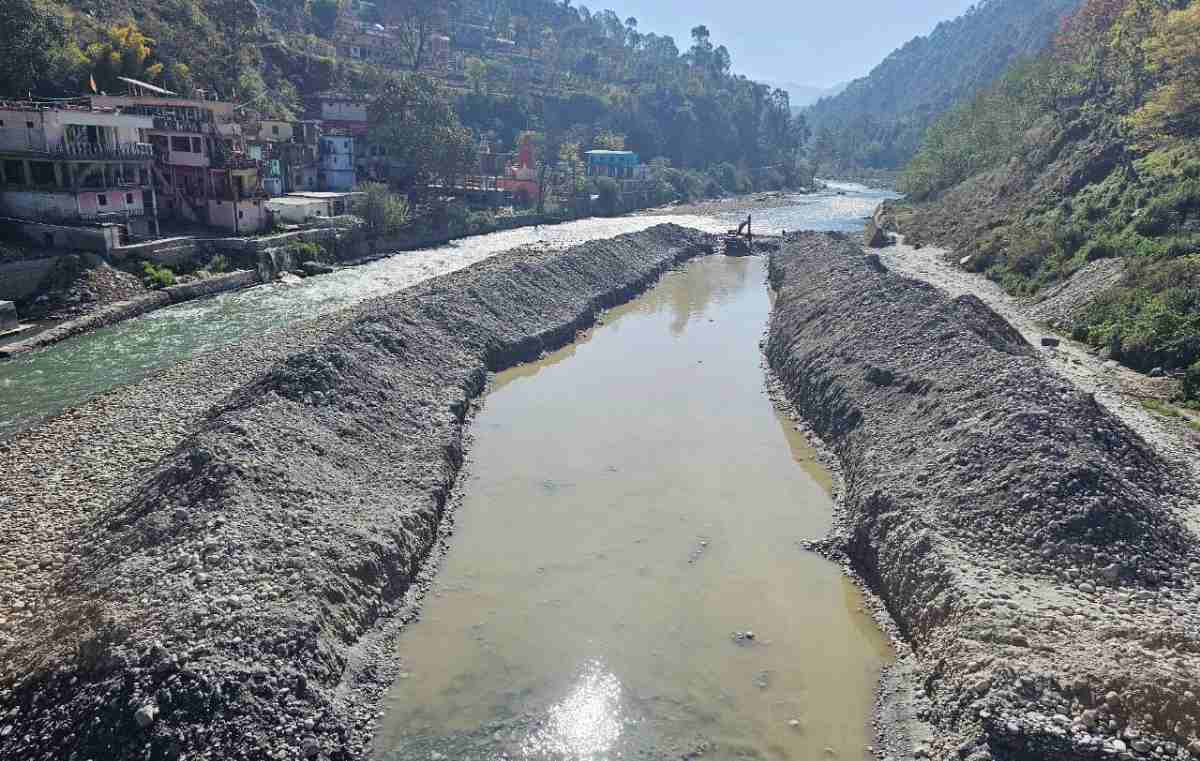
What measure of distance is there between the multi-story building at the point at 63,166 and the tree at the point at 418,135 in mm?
25443

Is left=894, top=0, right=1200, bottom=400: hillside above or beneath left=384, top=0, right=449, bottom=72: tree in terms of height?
beneath

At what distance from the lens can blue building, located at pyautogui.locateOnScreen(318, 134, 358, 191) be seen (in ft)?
225

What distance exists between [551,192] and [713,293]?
1472 inches

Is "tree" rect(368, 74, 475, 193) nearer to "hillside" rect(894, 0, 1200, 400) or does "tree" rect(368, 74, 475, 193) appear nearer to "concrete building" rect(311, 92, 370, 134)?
"concrete building" rect(311, 92, 370, 134)

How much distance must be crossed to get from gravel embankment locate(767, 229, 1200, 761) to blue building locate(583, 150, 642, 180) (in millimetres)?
78269

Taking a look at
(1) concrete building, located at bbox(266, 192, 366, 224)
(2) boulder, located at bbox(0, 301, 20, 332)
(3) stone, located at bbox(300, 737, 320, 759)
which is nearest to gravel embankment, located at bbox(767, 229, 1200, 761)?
(3) stone, located at bbox(300, 737, 320, 759)

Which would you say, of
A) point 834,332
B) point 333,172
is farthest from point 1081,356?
point 333,172

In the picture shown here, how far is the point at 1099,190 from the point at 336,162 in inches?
2396

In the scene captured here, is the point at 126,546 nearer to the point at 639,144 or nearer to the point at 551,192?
the point at 551,192

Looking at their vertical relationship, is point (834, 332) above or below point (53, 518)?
above

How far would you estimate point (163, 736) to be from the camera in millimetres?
11219

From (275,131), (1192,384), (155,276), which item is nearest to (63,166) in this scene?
(155,276)

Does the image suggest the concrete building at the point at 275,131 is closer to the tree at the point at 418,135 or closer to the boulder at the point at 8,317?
the tree at the point at 418,135

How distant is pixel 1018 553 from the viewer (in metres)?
15.9
